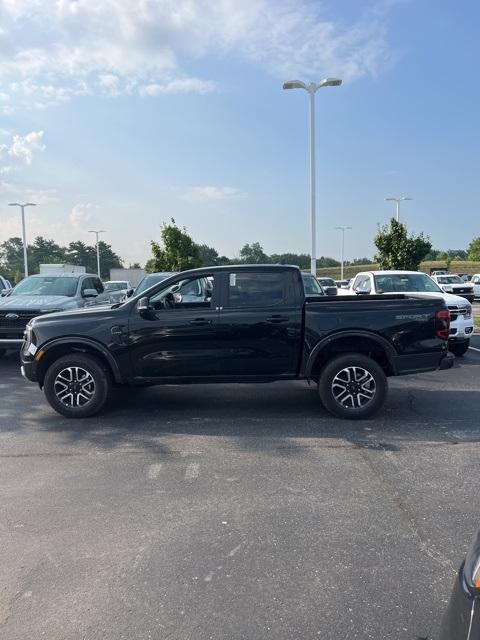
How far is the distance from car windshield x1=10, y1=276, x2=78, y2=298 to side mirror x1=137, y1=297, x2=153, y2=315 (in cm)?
587

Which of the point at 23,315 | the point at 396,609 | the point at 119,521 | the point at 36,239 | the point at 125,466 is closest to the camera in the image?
the point at 396,609

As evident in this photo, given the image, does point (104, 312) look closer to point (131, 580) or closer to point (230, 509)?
point (230, 509)

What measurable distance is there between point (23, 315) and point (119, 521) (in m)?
7.39

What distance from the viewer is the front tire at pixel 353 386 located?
6289 millimetres

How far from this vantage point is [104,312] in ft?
21.4

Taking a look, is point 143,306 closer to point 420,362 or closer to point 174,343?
point 174,343

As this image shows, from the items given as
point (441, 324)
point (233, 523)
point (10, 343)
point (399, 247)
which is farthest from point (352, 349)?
point (399, 247)

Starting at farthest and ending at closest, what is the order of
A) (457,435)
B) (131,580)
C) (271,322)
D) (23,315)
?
(23,315) → (271,322) → (457,435) → (131,580)

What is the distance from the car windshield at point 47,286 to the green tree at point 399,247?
73.4 feet

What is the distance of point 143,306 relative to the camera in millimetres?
6398

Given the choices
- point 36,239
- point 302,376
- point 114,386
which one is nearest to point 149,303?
point 114,386

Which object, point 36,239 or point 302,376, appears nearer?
point 302,376

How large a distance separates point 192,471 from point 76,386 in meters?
2.46

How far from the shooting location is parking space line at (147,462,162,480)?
460 centimetres
